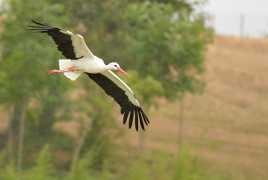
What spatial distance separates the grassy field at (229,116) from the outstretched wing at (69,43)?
1594 centimetres

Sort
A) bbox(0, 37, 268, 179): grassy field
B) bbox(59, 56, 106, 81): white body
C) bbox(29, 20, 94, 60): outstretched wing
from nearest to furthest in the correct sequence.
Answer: bbox(29, 20, 94, 60): outstretched wing < bbox(59, 56, 106, 81): white body < bbox(0, 37, 268, 179): grassy field

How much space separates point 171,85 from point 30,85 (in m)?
4.40

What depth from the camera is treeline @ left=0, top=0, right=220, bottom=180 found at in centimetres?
2894

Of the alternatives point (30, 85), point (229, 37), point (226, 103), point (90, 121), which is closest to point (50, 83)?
point (30, 85)

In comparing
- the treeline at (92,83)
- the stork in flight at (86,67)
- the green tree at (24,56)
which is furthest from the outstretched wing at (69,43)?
the green tree at (24,56)

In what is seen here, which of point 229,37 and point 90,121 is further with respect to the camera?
point 229,37

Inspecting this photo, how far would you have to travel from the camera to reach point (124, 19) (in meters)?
36.1

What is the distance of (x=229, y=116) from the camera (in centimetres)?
4284

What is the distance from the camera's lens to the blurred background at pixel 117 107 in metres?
29.0

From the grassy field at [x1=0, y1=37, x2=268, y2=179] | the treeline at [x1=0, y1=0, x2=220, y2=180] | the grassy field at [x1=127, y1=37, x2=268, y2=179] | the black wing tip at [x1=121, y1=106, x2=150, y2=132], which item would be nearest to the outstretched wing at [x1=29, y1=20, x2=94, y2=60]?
the black wing tip at [x1=121, y1=106, x2=150, y2=132]

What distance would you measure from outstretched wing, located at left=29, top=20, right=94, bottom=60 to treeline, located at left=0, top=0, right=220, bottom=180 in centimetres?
833

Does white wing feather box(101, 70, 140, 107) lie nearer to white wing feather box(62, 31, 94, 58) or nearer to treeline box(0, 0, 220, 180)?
white wing feather box(62, 31, 94, 58)

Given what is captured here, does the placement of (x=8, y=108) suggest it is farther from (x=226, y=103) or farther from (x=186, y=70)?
(x=226, y=103)

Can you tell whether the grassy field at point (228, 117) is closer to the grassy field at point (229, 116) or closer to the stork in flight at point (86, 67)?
the grassy field at point (229, 116)
